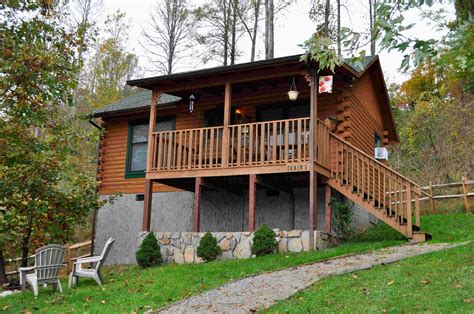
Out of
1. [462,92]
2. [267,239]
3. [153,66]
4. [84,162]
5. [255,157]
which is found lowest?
[267,239]

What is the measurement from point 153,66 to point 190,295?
2371 cm

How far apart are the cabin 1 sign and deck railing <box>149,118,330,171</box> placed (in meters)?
0.75

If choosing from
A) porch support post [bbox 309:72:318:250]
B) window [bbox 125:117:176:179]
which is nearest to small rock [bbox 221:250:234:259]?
porch support post [bbox 309:72:318:250]

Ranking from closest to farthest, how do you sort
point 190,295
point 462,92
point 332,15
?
point 190,295 → point 462,92 → point 332,15

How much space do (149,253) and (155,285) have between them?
2.57 meters

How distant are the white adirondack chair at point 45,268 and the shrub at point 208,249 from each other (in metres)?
2.95

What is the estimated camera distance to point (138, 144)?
15.6 metres

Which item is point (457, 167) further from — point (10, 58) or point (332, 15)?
point (10, 58)

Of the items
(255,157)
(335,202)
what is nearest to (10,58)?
(255,157)

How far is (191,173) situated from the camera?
12.1 m

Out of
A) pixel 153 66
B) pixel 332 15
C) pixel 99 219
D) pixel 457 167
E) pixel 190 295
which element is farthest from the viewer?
pixel 153 66

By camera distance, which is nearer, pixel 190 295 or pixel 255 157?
pixel 190 295

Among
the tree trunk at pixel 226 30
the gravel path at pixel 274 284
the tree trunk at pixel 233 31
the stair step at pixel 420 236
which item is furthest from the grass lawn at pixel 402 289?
the tree trunk at pixel 226 30

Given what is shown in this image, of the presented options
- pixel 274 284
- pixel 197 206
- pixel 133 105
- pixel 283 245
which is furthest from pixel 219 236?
pixel 133 105
